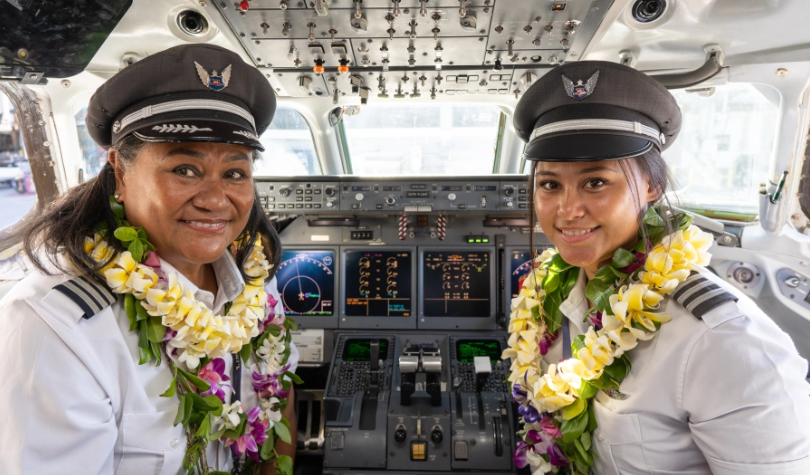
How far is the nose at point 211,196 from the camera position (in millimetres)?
1333

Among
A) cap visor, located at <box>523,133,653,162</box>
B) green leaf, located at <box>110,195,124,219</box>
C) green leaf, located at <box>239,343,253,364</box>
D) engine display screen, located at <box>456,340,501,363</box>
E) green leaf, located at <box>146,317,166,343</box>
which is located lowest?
engine display screen, located at <box>456,340,501,363</box>

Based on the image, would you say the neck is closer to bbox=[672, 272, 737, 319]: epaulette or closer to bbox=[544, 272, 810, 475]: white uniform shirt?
bbox=[544, 272, 810, 475]: white uniform shirt

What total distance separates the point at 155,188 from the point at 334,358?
1.84m

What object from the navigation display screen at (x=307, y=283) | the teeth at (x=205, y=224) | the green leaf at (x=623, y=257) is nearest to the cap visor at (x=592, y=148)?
the green leaf at (x=623, y=257)

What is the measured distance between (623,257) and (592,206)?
190 mm

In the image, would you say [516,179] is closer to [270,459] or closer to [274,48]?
[274,48]

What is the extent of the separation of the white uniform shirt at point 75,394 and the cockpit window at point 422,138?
9.08ft

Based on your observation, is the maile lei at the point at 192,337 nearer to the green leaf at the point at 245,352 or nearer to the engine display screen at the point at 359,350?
the green leaf at the point at 245,352

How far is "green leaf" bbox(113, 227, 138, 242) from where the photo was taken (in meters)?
1.32

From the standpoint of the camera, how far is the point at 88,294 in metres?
1.24

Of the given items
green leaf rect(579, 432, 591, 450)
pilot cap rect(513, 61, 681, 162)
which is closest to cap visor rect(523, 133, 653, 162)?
pilot cap rect(513, 61, 681, 162)

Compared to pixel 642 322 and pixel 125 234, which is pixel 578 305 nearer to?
pixel 642 322

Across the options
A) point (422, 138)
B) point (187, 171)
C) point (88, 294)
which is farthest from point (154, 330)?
point (422, 138)

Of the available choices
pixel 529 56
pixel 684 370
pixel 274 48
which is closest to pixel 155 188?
pixel 274 48
